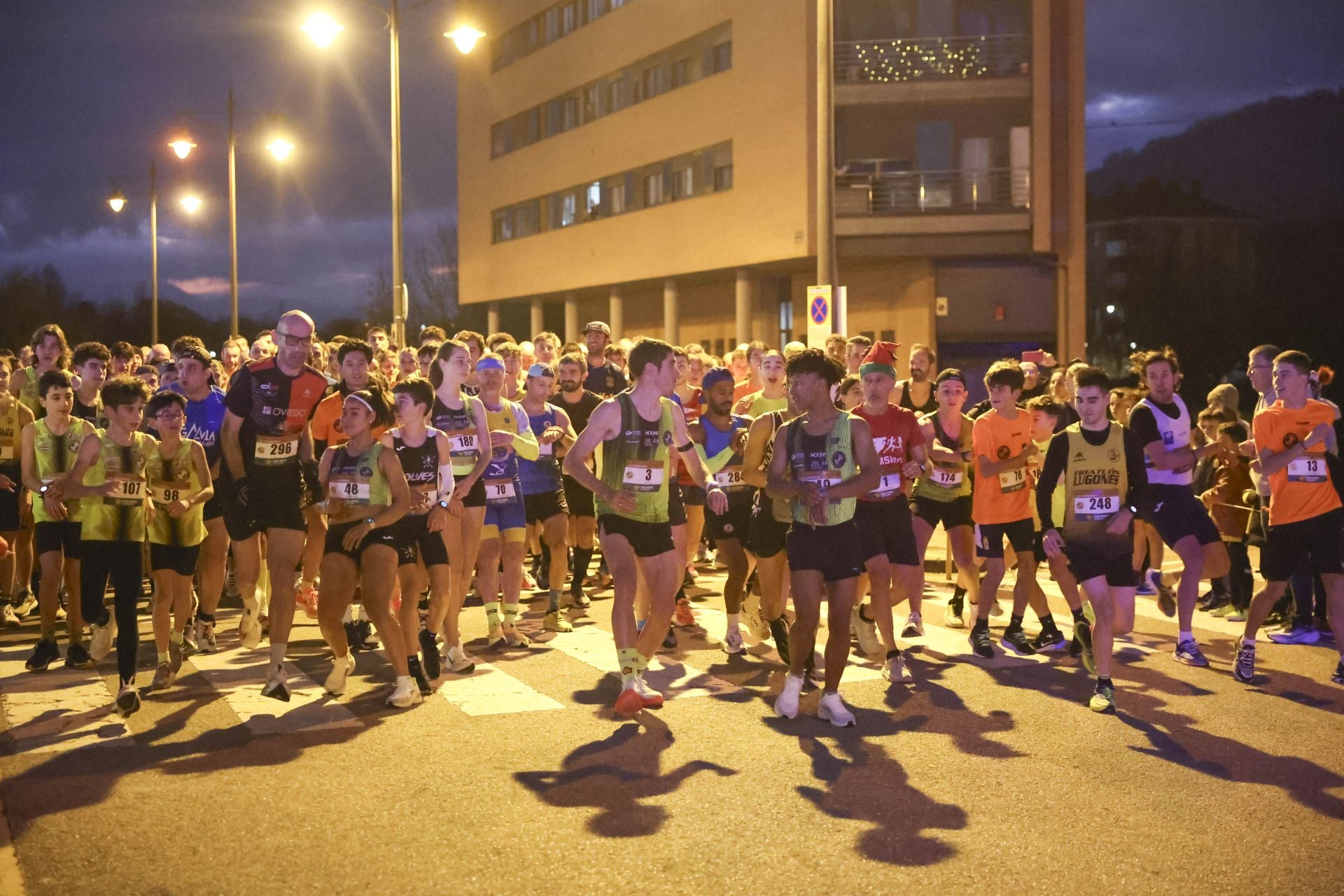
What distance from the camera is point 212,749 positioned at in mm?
6992

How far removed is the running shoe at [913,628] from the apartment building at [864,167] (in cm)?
2125

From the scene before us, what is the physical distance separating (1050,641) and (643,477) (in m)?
3.77

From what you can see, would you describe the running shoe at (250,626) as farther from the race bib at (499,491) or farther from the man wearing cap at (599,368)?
the man wearing cap at (599,368)

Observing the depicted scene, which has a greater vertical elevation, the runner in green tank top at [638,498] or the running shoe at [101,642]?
the runner in green tank top at [638,498]

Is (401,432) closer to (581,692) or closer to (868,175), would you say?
(581,692)

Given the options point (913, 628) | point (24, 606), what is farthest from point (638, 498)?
point (24, 606)

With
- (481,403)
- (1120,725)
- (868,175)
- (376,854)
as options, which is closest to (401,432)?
(481,403)

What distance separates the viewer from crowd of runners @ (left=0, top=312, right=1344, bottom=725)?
7.85 metres

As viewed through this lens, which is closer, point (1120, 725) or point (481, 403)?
point (1120, 725)

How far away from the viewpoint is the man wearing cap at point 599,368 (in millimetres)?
13852

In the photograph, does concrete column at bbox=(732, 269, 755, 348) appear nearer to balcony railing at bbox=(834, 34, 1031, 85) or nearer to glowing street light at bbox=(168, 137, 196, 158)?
balcony railing at bbox=(834, 34, 1031, 85)

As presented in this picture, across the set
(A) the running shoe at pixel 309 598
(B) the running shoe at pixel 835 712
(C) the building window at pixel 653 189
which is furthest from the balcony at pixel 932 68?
(B) the running shoe at pixel 835 712

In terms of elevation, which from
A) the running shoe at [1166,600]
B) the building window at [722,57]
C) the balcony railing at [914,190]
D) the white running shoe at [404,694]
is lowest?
the white running shoe at [404,694]

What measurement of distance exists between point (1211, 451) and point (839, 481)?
3618mm
